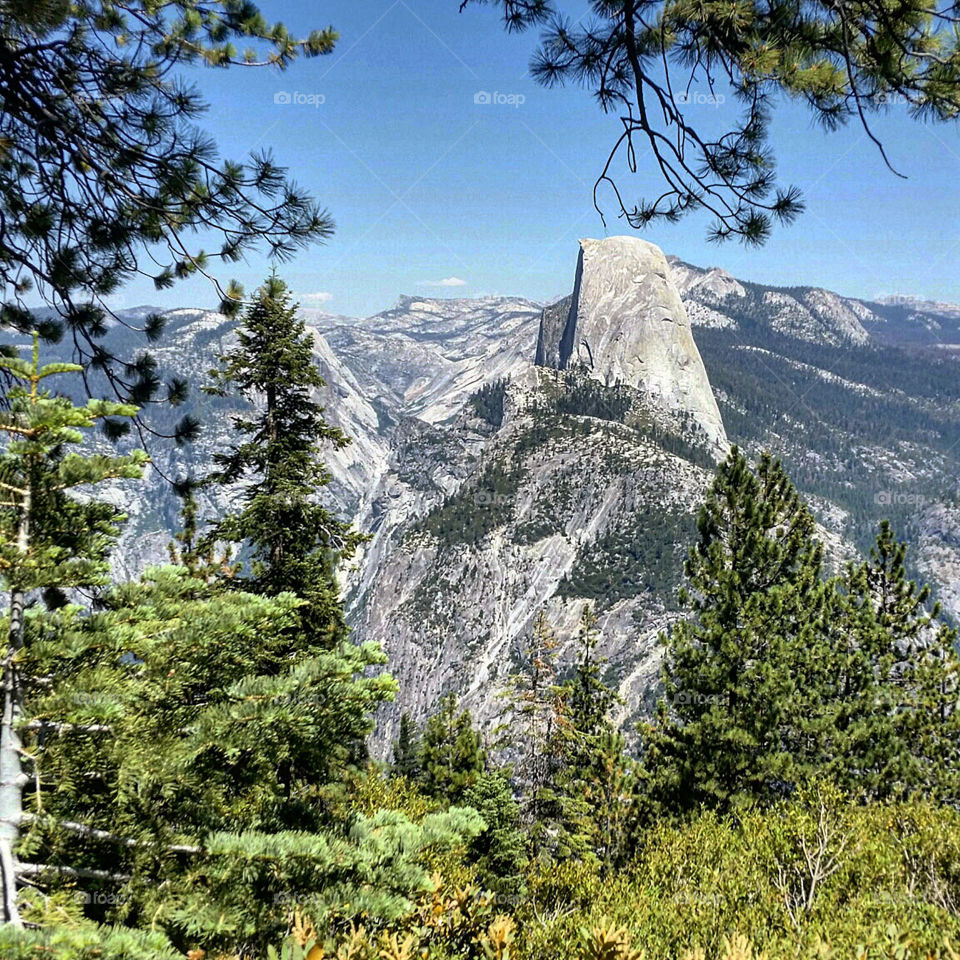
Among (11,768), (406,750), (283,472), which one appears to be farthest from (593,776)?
(11,768)

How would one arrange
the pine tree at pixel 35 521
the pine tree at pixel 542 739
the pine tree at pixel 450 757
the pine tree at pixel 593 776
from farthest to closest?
the pine tree at pixel 542 739
the pine tree at pixel 450 757
the pine tree at pixel 593 776
the pine tree at pixel 35 521

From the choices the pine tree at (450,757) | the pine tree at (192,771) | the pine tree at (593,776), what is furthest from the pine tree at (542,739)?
the pine tree at (192,771)

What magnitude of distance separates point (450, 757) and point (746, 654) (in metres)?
11.4

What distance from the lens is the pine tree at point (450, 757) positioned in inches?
816

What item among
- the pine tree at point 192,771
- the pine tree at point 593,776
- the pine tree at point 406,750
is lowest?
the pine tree at point 406,750

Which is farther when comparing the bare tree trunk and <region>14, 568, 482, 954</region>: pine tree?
<region>14, 568, 482, 954</region>: pine tree

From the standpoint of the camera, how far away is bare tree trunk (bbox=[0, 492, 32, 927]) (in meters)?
2.00

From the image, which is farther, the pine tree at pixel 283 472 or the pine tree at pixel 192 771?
the pine tree at pixel 283 472

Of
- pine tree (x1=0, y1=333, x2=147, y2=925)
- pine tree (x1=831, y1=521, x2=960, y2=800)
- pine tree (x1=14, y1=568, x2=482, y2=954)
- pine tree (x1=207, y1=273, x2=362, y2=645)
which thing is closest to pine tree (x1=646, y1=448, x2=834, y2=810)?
pine tree (x1=831, y1=521, x2=960, y2=800)

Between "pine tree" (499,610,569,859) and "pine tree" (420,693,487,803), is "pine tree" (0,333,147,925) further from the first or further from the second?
"pine tree" (499,610,569,859)

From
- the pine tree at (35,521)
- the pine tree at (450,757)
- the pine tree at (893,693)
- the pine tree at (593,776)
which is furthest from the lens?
the pine tree at (450,757)

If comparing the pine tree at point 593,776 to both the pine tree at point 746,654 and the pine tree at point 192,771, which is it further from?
the pine tree at point 192,771

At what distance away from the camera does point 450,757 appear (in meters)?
22.4

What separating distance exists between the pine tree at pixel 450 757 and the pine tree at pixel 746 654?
6381 mm
